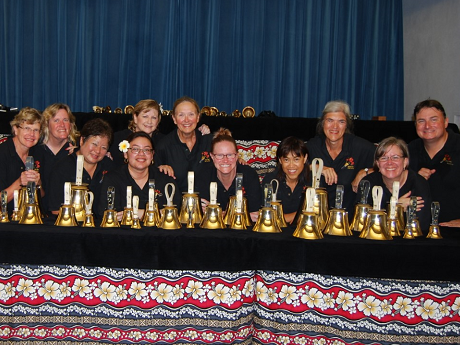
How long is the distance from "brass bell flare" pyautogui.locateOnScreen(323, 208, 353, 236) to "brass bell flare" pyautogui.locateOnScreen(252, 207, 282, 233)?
0.77 ft

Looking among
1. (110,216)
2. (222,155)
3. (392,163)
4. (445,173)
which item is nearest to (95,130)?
(222,155)

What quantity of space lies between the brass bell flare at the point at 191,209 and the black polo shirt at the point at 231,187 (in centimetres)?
47

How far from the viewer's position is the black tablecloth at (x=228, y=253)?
2100 millimetres

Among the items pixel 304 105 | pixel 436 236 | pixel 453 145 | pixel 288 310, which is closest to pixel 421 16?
pixel 304 105

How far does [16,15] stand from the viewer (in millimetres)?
8375

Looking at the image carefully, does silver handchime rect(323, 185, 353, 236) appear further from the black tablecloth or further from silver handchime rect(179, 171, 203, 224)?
silver handchime rect(179, 171, 203, 224)

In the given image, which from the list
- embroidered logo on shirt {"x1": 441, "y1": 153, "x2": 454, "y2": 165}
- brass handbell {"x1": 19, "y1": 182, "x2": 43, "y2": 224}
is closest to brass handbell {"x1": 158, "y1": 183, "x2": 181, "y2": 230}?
brass handbell {"x1": 19, "y1": 182, "x2": 43, "y2": 224}

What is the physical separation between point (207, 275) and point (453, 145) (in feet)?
6.96

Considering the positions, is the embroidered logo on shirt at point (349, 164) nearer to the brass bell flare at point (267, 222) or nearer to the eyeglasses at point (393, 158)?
the eyeglasses at point (393, 158)

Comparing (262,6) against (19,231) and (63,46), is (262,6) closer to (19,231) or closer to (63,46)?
(63,46)

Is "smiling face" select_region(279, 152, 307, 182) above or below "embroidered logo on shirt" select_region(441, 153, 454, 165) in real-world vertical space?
below

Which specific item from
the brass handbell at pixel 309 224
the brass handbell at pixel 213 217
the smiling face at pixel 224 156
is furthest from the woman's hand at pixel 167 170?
the brass handbell at pixel 309 224

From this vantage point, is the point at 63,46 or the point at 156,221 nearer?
the point at 156,221

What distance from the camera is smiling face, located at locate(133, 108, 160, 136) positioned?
374 cm
